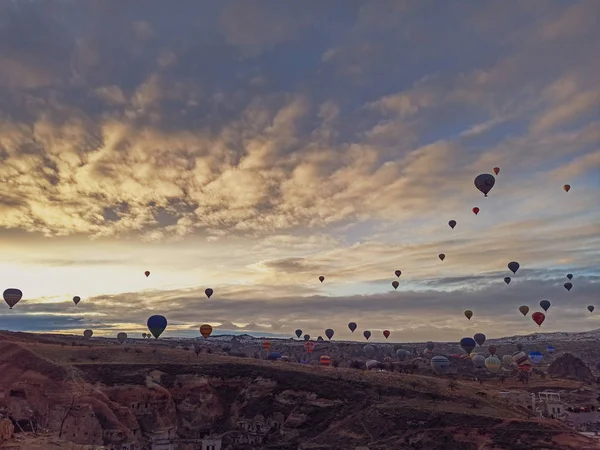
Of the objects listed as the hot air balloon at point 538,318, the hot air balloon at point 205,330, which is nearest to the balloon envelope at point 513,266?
the hot air balloon at point 538,318

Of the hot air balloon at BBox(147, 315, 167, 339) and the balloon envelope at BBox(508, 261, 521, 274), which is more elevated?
the balloon envelope at BBox(508, 261, 521, 274)

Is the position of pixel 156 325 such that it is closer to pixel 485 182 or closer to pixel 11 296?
pixel 11 296

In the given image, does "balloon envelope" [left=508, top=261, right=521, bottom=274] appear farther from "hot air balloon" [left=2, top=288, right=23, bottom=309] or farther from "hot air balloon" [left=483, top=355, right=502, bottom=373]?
"hot air balloon" [left=2, top=288, right=23, bottom=309]

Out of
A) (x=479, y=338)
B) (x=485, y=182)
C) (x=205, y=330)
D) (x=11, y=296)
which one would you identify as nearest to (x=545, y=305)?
(x=479, y=338)

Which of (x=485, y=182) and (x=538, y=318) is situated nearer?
(x=485, y=182)

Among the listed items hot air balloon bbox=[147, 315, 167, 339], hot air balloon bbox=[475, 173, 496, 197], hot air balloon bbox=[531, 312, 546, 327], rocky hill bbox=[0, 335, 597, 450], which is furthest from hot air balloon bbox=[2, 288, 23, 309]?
hot air balloon bbox=[531, 312, 546, 327]

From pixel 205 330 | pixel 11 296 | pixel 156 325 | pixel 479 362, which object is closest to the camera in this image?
pixel 11 296
